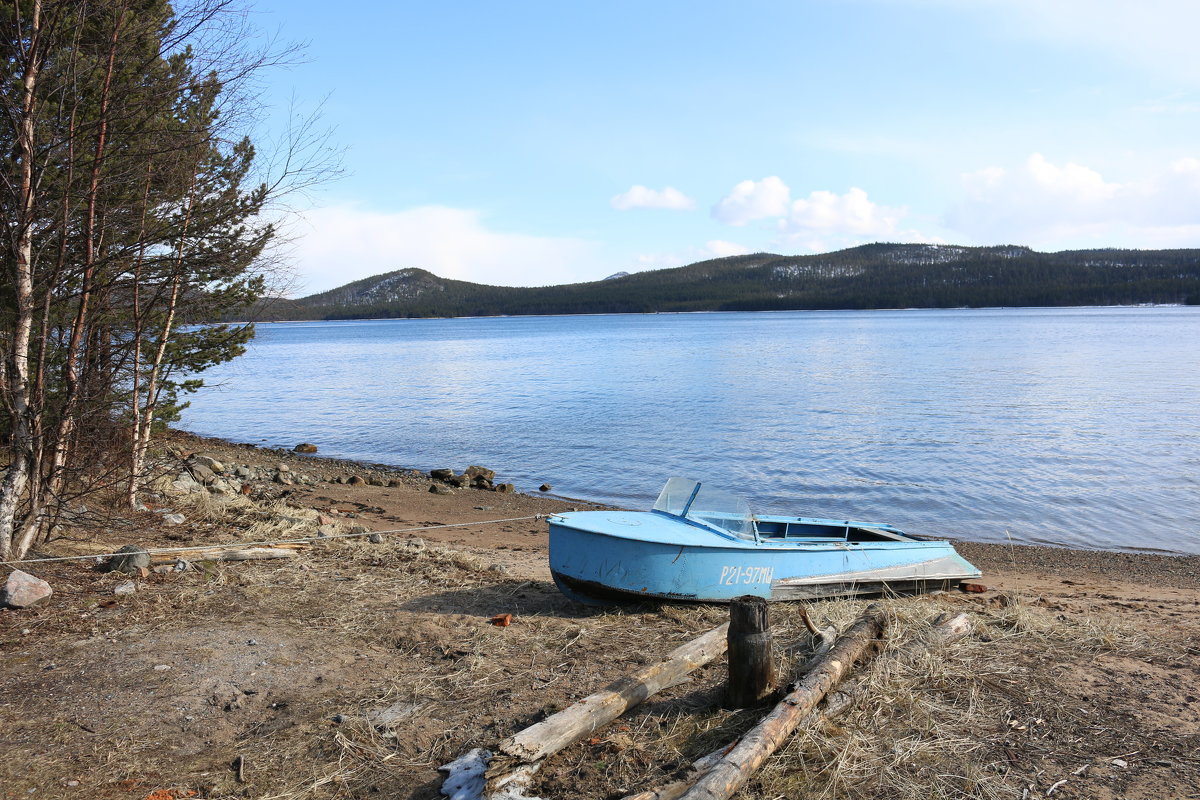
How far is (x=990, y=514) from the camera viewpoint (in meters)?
15.9

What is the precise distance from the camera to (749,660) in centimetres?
523

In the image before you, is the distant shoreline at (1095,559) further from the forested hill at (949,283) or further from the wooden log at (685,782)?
the forested hill at (949,283)

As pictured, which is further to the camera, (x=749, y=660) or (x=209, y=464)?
(x=209, y=464)

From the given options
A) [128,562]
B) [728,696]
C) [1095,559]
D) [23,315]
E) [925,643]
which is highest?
[23,315]

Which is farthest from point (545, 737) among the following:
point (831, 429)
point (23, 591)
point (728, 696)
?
point (831, 429)

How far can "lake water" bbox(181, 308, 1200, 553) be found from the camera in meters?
16.6

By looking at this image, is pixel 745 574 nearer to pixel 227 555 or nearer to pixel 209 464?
pixel 227 555

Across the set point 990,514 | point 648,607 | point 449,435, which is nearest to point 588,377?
point 449,435

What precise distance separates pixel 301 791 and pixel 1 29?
6870mm

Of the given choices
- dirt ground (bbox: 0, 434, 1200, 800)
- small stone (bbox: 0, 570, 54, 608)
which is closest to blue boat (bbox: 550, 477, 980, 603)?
dirt ground (bbox: 0, 434, 1200, 800)

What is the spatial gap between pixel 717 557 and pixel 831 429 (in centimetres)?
1977

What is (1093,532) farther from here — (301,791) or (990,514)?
(301,791)

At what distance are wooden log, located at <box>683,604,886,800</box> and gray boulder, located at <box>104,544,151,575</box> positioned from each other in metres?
6.23

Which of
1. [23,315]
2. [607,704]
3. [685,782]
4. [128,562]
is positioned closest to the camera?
[685,782]
